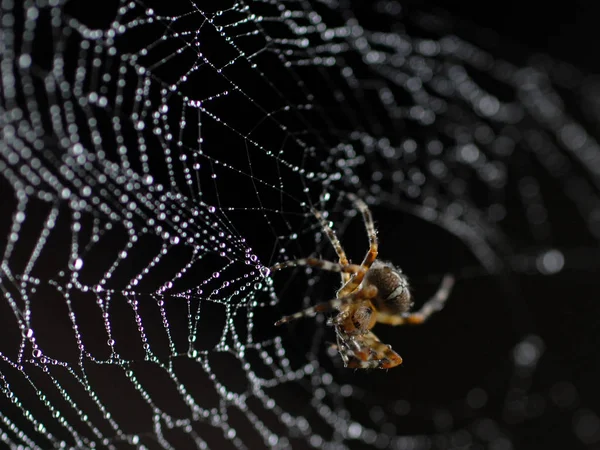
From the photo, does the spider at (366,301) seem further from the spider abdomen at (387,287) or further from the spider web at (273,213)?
the spider web at (273,213)

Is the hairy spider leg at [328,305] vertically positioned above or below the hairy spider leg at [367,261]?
below

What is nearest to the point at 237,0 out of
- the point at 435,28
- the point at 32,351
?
the point at 435,28

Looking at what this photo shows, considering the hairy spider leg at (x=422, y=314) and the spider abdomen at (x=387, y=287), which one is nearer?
the hairy spider leg at (x=422, y=314)

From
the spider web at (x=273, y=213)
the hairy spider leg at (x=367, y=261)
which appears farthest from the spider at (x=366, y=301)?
the spider web at (x=273, y=213)

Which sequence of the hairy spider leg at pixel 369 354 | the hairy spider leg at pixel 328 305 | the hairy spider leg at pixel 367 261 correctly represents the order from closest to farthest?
the hairy spider leg at pixel 328 305, the hairy spider leg at pixel 367 261, the hairy spider leg at pixel 369 354

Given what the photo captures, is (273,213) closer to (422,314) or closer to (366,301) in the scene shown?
(366,301)

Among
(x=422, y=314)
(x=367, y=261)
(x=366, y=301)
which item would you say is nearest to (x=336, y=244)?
(x=367, y=261)

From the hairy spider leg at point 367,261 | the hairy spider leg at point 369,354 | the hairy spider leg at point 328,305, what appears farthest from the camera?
the hairy spider leg at point 369,354
